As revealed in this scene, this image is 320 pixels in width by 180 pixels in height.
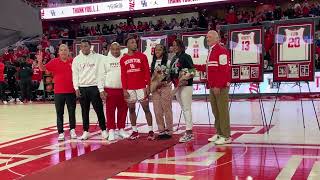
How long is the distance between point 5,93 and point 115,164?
531 inches

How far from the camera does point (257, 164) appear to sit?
542 centimetres

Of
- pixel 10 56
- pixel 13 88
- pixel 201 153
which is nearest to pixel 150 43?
pixel 201 153

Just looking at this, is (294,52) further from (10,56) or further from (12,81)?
(10,56)

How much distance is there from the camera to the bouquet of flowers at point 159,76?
6.96 metres

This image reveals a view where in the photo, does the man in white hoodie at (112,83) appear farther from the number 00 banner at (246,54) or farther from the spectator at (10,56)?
the spectator at (10,56)

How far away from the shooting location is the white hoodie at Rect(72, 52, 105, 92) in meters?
7.23

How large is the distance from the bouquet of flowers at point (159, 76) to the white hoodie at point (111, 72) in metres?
0.57

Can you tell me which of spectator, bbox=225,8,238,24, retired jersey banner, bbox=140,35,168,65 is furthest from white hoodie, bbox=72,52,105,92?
spectator, bbox=225,8,238,24

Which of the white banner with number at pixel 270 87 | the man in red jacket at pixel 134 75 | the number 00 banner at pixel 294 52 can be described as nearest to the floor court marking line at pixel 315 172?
the man in red jacket at pixel 134 75

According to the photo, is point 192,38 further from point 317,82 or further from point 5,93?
point 5,93

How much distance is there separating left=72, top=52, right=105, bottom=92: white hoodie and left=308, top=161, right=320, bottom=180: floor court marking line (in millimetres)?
3584

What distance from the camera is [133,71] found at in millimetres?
6938

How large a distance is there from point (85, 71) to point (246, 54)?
123 inches

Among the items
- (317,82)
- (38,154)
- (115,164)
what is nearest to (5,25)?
(115,164)
